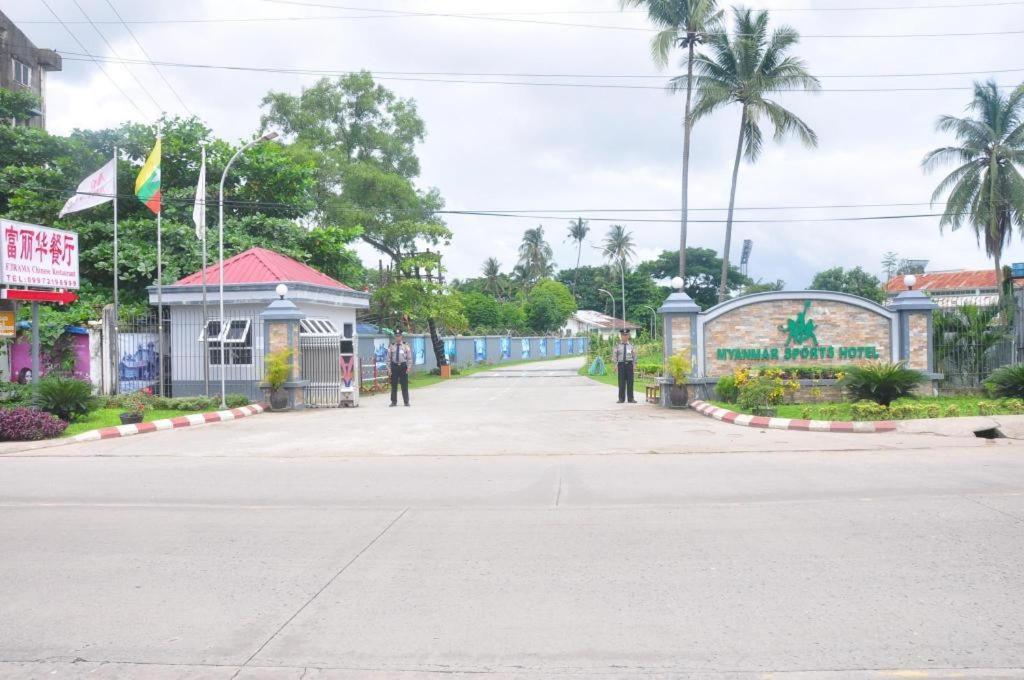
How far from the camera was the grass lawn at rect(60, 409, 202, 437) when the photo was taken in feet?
53.3

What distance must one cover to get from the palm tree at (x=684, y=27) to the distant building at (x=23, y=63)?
31.5 metres

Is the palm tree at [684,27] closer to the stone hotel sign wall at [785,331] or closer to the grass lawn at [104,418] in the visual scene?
the stone hotel sign wall at [785,331]

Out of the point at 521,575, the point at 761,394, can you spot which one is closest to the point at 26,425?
the point at 521,575

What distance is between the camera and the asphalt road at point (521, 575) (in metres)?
4.39

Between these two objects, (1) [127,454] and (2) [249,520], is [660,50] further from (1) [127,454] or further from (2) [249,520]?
(2) [249,520]

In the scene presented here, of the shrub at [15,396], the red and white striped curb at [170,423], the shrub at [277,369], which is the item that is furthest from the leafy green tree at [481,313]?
the shrub at [15,396]

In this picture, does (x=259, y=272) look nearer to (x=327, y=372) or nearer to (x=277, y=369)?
(x=327, y=372)

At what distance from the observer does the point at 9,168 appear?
95.1 ft

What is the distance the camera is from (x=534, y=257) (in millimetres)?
98125

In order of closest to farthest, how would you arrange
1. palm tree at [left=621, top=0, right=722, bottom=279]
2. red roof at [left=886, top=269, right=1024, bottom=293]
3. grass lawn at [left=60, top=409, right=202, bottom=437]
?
1. grass lawn at [left=60, top=409, right=202, bottom=437]
2. palm tree at [left=621, top=0, right=722, bottom=279]
3. red roof at [left=886, top=269, right=1024, bottom=293]

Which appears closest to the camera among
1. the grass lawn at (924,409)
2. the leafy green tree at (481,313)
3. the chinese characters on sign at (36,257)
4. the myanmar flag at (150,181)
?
the grass lawn at (924,409)

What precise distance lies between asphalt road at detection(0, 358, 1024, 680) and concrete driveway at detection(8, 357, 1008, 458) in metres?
2.64

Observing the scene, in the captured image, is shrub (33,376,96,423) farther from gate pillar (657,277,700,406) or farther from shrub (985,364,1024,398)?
shrub (985,364,1024,398)

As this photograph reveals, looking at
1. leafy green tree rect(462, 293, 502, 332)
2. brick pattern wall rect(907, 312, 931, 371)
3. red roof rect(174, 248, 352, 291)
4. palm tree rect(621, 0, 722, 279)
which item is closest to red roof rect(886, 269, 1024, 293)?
leafy green tree rect(462, 293, 502, 332)
